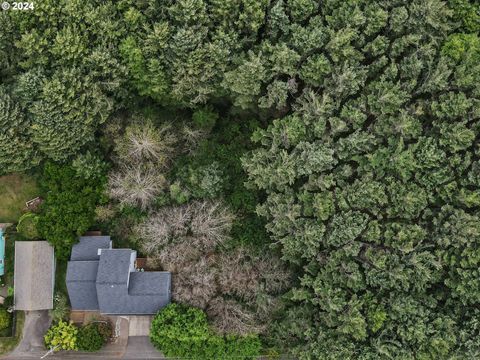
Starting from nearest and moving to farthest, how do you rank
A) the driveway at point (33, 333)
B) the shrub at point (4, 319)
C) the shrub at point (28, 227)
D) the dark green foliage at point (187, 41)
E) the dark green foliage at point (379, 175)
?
the dark green foliage at point (379, 175)
the dark green foliage at point (187, 41)
the shrub at point (4, 319)
the shrub at point (28, 227)
the driveway at point (33, 333)

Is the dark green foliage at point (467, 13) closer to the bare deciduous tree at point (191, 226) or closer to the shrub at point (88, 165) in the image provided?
the bare deciduous tree at point (191, 226)

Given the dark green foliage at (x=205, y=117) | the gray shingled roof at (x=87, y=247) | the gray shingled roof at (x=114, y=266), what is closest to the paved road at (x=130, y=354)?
the gray shingled roof at (x=114, y=266)

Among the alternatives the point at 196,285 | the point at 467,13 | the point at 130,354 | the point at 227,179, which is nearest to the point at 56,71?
the point at 227,179

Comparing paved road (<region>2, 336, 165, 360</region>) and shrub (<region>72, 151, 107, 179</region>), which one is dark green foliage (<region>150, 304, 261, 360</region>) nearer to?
paved road (<region>2, 336, 165, 360</region>)

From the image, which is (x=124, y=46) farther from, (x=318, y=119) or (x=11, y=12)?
(x=318, y=119)

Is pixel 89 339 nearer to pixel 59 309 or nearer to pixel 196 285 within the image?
pixel 59 309

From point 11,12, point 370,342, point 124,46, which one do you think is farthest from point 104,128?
point 370,342

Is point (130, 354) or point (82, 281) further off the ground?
point (82, 281)
